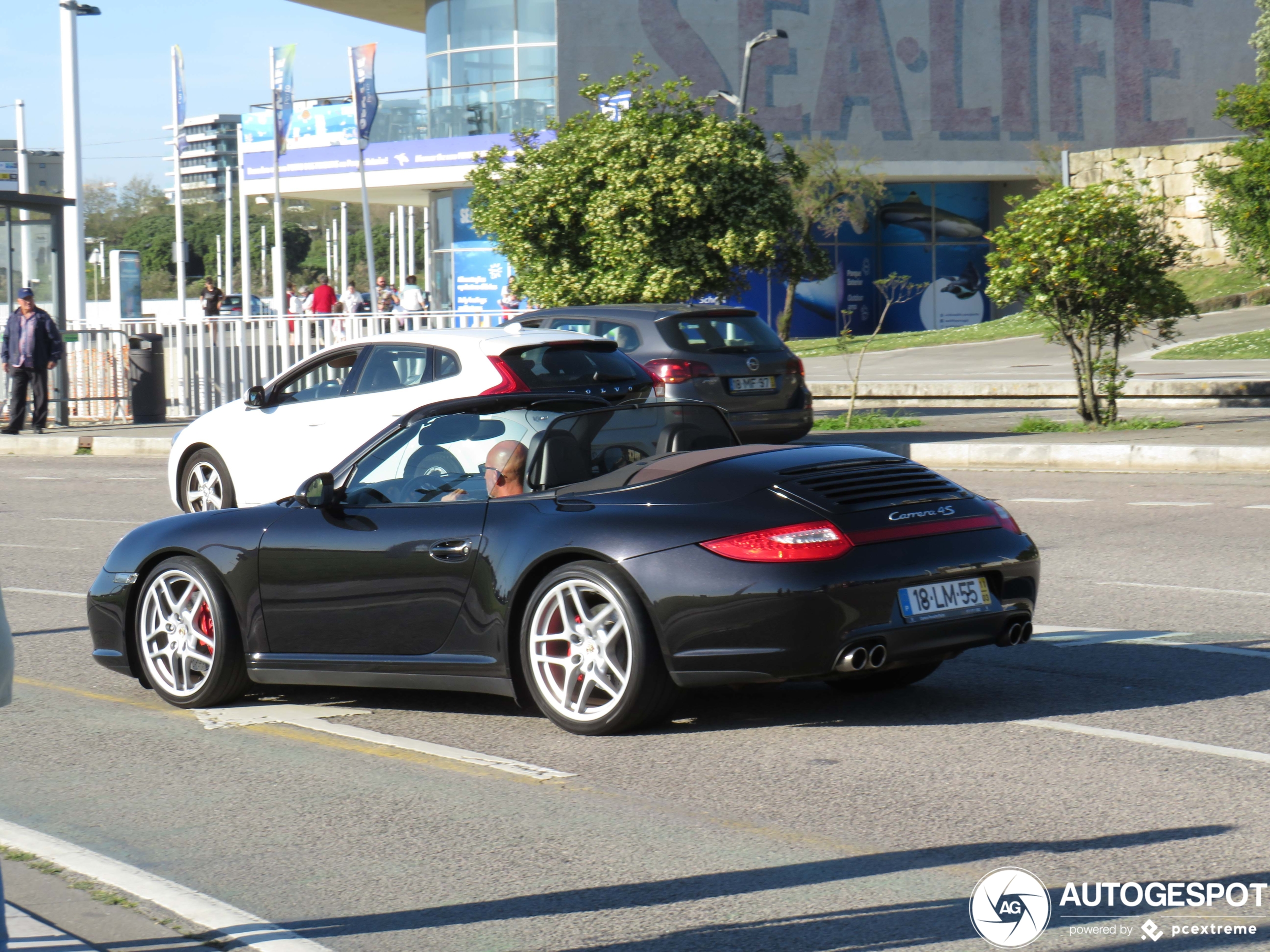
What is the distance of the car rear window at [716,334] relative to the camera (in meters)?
16.1

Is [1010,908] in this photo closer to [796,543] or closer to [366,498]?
[796,543]

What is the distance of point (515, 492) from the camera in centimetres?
640

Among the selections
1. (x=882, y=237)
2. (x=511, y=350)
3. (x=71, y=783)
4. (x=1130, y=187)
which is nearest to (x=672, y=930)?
(x=71, y=783)

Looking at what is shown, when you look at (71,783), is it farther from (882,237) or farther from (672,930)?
(882,237)

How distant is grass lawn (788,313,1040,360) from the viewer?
4103cm

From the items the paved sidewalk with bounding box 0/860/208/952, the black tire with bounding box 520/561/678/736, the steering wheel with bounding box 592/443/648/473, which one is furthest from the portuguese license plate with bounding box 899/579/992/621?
the paved sidewalk with bounding box 0/860/208/952

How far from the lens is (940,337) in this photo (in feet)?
141

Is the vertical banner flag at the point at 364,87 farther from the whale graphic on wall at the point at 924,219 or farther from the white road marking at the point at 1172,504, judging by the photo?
the white road marking at the point at 1172,504

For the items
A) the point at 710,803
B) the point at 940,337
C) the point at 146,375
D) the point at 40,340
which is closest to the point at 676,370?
the point at 710,803

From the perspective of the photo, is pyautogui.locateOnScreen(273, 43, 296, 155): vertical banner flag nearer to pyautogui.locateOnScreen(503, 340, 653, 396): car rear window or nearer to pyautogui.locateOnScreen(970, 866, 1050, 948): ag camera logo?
pyautogui.locateOnScreen(503, 340, 653, 396): car rear window

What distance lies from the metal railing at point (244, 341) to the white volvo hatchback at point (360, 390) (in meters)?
9.53

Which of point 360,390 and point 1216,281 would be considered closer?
point 360,390

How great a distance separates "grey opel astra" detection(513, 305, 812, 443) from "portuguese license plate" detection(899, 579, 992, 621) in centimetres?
977

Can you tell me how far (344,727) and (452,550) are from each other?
88 cm
